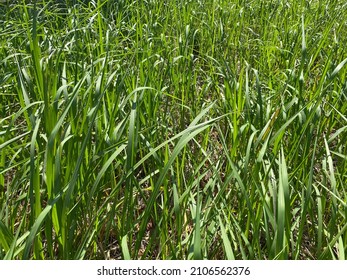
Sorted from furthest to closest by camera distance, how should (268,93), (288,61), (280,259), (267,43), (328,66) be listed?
(267,43) < (288,61) < (268,93) < (328,66) < (280,259)

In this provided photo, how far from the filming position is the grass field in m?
0.93

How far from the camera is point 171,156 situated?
0.89 m

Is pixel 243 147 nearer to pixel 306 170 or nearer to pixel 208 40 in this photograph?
pixel 306 170

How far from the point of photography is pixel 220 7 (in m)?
2.50

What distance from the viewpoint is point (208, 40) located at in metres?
2.16

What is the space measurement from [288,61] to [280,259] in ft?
3.79

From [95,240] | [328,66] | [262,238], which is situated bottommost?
[262,238]

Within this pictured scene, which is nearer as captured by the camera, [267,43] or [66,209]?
[66,209]

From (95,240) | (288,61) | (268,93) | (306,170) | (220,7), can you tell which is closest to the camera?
(95,240)

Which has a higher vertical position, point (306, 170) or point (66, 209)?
point (66, 209)

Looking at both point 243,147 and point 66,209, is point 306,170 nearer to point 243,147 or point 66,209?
point 243,147

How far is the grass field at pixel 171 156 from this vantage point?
934 mm

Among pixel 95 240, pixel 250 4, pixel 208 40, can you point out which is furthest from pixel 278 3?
pixel 95 240
